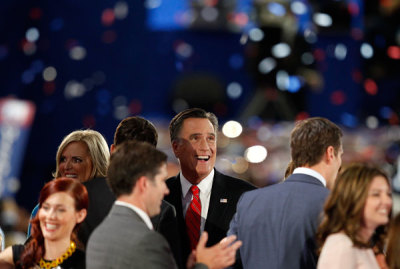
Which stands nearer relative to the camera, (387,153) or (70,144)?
(70,144)

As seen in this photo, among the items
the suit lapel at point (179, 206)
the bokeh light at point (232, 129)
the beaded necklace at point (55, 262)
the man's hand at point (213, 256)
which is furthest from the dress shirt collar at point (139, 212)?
the bokeh light at point (232, 129)

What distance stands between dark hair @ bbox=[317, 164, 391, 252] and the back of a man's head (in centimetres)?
34

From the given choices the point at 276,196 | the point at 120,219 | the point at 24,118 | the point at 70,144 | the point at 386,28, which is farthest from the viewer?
the point at 386,28

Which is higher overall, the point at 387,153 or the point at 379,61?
the point at 379,61

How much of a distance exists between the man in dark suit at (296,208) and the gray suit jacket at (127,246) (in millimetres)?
673

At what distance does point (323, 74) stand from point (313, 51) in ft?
1.32

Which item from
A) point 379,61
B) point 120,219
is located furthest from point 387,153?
point 120,219

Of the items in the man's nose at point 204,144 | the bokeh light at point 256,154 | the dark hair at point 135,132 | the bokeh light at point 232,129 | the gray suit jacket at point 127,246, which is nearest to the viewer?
the gray suit jacket at point 127,246

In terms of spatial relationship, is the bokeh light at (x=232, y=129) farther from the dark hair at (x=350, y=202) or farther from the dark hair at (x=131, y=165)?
the dark hair at (x=131, y=165)

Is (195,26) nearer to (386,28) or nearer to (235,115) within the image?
(235,115)

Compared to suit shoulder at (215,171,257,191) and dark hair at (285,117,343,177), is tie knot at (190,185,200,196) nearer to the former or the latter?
suit shoulder at (215,171,257,191)

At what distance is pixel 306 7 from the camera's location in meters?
10.8

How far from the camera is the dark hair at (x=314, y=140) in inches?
118

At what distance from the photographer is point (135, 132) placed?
3.25 meters
